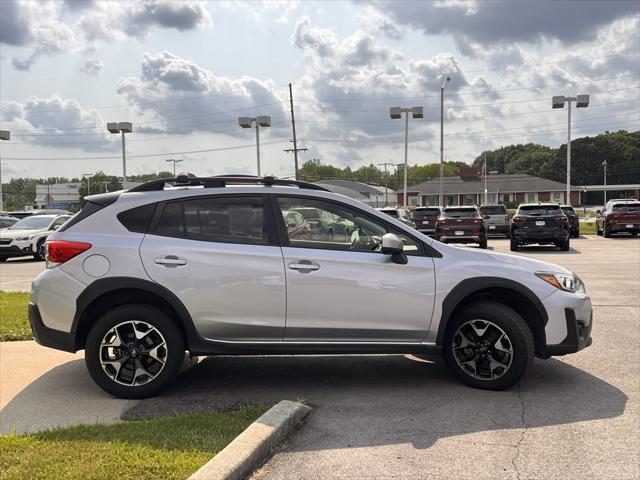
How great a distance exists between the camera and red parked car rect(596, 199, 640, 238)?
26.0m

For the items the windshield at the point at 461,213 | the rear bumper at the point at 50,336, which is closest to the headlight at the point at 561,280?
the rear bumper at the point at 50,336

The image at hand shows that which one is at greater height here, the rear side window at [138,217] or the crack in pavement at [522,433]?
the rear side window at [138,217]

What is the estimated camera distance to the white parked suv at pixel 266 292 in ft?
16.0

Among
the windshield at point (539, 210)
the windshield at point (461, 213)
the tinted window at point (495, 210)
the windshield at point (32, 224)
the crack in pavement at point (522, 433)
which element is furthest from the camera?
the tinted window at point (495, 210)

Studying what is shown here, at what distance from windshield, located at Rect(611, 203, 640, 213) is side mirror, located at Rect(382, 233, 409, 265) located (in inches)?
978

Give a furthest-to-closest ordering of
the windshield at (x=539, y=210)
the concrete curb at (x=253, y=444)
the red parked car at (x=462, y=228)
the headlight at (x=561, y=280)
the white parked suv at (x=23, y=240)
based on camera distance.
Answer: the red parked car at (x=462, y=228)
the windshield at (x=539, y=210)
the white parked suv at (x=23, y=240)
the headlight at (x=561, y=280)
the concrete curb at (x=253, y=444)

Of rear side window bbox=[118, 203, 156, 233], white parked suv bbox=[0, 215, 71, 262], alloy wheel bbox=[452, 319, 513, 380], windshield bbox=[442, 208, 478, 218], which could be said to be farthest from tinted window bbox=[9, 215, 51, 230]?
alloy wheel bbox=[452, 319, 513, 380]

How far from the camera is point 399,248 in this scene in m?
4.89

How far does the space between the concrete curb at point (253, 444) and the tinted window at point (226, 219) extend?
4.73 ft

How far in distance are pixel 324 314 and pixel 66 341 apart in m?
2.17

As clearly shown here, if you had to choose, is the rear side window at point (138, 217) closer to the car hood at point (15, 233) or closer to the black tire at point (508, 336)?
the black tire at point (508, 336)

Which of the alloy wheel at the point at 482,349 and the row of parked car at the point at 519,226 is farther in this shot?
the row of parked car at the point at 519,226

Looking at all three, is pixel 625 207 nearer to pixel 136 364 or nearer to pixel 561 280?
pixel 561 280

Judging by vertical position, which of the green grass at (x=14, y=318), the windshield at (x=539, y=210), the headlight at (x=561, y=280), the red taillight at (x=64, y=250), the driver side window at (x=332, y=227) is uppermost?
the windshield at (x=539, y=210)
